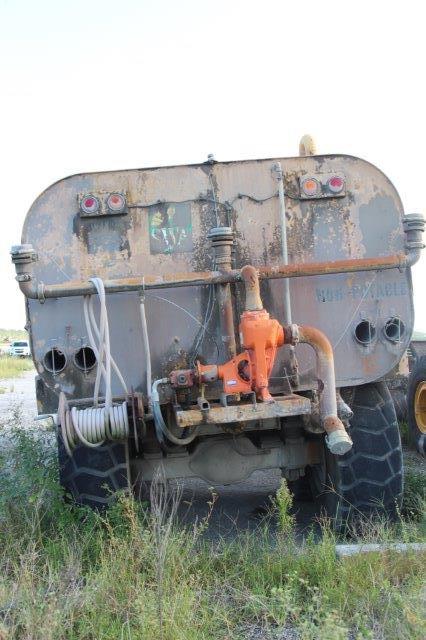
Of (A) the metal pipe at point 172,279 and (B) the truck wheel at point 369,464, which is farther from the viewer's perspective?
(B) the truck wheel at point 369,464

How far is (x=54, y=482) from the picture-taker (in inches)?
195

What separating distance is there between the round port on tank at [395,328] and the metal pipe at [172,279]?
1.70 ft

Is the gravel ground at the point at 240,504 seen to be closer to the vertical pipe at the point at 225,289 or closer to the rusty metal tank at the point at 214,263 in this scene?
the rusty metal tank at the point at 214,263

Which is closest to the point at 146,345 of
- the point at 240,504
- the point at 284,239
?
the point at 284,239

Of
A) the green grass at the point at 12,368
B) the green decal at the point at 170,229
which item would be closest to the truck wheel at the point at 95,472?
the green decal at the point at 170,229

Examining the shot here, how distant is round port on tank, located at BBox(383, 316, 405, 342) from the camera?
4.79m

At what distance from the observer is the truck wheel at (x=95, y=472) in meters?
4.90

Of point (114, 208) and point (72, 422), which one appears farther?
point (114, 208)

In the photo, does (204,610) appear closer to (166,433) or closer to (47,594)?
(47,594)

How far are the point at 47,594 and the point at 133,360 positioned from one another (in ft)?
5.15

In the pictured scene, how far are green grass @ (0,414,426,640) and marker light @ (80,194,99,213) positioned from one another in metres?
1.80

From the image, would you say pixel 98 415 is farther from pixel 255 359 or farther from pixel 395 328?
pixel 395 328

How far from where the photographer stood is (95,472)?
4934 mm

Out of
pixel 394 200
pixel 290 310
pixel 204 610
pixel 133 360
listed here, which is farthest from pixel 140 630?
pixel 394 200
